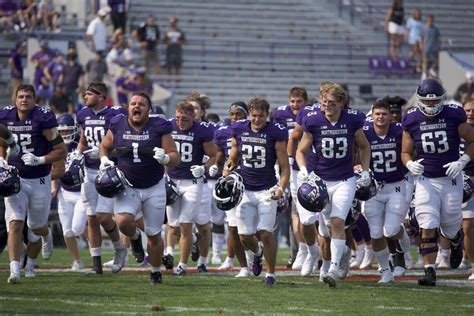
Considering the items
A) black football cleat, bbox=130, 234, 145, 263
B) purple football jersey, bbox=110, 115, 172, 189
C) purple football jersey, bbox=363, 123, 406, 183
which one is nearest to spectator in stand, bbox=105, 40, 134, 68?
black football cleat, bbox=130, 234, 145, 263

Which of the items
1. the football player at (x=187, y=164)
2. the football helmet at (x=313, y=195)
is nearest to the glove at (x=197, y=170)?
the football player at (x=187, y=164)

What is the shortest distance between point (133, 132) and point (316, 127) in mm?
1667

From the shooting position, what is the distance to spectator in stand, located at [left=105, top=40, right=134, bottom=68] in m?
24.4

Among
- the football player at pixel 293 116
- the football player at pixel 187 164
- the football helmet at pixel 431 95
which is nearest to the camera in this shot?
the football helmet at pixel 431 95

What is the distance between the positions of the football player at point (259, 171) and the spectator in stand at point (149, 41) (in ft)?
41.1

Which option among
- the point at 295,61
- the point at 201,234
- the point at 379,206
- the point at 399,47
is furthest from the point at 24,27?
the point at 379,206

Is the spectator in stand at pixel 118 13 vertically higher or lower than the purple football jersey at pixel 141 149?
higher

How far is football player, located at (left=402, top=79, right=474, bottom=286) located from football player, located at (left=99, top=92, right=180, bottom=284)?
2.29 meters

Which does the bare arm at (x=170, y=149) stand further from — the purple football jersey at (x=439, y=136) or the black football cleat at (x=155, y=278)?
the purple football jersey at (x=439, y=136)

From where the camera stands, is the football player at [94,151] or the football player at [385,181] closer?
the football player at [385,181]

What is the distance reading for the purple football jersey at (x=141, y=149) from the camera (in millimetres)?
12008

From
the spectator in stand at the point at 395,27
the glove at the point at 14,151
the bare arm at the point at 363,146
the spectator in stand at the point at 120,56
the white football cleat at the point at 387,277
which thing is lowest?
the white football cleat at the point at 387,277

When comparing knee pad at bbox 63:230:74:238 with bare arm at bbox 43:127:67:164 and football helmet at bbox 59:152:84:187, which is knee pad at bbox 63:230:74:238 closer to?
football helmet at bbox 59:152:84:187

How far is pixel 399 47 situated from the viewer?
28375 millimetres
